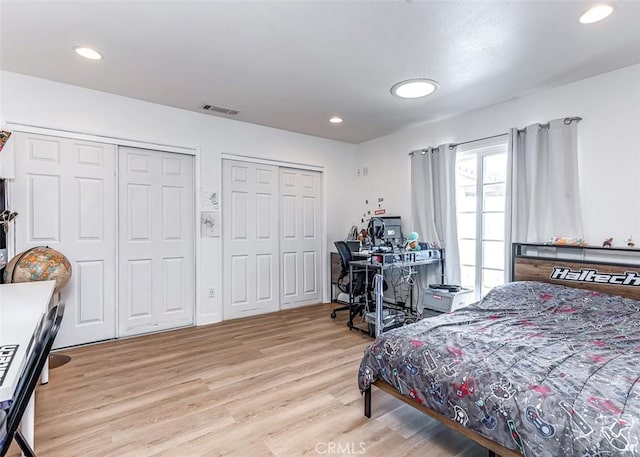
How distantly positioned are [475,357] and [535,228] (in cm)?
206

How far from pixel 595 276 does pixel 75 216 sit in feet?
15.3

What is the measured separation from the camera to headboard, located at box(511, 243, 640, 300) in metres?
2.47

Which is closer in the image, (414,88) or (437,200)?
(414,88)

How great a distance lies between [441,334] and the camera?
1913mm

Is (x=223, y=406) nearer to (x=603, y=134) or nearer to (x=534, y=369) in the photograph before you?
(x=534, y=369)

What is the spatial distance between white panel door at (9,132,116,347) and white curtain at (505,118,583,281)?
410cm

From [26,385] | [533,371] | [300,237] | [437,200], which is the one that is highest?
[437,200]

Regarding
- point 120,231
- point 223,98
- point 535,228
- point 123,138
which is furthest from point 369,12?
point 120,231

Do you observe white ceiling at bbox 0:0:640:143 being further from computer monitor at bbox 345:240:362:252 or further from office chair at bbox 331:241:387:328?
computer monitor at bbox 345:240:362:252

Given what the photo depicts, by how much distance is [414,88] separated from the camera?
3068mm

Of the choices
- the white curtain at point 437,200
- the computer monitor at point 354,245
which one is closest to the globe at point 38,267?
the computer monitor at point 354,245

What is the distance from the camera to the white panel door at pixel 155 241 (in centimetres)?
340

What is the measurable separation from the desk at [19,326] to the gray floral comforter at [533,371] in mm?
1649

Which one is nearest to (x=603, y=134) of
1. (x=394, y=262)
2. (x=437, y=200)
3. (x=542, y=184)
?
(x=542, y=184)
